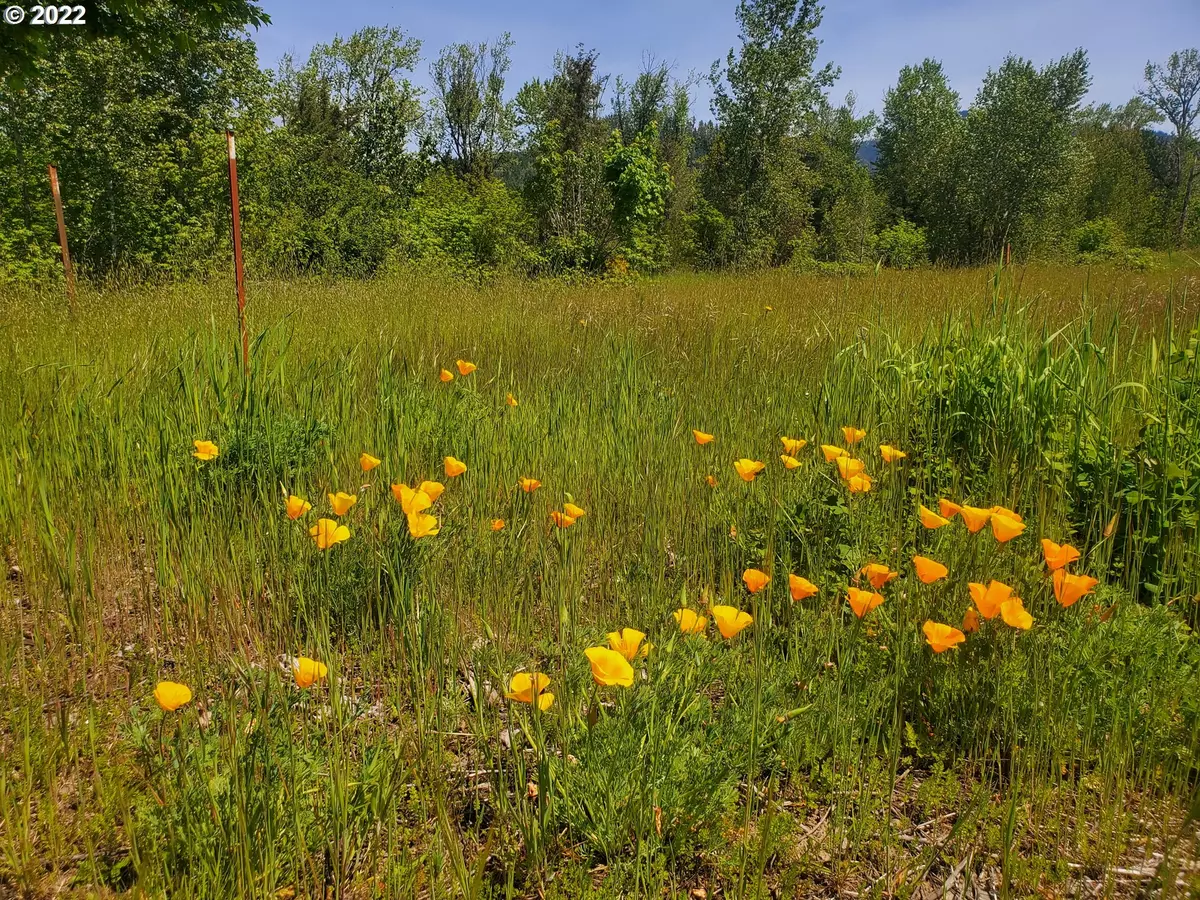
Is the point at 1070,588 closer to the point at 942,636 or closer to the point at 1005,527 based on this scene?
the point at 1005,527

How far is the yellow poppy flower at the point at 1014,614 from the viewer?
4.27 ft

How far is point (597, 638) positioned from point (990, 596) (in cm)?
87

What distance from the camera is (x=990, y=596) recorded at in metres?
1.32

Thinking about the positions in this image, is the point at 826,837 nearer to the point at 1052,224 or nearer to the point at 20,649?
the point at 20,649

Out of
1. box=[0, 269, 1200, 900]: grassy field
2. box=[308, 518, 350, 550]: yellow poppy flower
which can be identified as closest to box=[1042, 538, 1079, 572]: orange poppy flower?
box=[0, 269, 1200, 900]: grassy field

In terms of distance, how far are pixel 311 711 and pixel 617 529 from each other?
3.96 ft

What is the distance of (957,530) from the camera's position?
2.10m

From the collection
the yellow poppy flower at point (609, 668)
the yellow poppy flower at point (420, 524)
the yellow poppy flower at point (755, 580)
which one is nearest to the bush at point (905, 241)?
the yellow poppy flower at point (755, 580)

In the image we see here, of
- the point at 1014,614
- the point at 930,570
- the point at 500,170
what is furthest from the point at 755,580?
the point at 500,170

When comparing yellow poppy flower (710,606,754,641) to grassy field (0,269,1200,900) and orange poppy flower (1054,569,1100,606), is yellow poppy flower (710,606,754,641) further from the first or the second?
orange poppy flower (1054,569,1100,606)

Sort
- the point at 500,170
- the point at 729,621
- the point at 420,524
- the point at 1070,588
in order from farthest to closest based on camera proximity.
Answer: the point at 500,170, the point at 420,524, the point at 1070,588, the point at 729,621

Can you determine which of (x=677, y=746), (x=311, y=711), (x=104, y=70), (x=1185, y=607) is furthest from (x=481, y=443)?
(x=104, y=70)

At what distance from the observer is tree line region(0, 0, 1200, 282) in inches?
556

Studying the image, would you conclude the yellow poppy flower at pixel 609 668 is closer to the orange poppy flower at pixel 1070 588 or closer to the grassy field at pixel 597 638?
the grassy field at pixel 597 638
